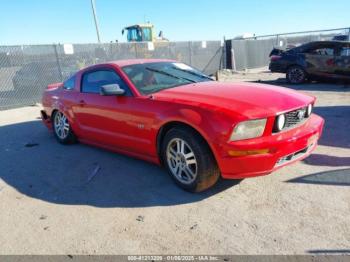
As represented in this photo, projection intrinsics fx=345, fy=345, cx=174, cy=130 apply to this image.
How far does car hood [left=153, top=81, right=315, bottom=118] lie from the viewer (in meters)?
3.44

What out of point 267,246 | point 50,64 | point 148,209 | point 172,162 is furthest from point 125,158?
point 50,64

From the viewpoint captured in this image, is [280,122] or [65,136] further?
[65,136]

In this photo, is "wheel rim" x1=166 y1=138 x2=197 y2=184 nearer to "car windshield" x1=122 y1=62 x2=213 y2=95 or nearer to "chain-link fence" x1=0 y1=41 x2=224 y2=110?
"car windshield" x1=122 y1=62 x2=213 y2=95

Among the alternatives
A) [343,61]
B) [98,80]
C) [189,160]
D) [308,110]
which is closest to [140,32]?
[343,61]

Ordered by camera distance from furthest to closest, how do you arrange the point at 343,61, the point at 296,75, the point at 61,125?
the point at 296,75, the point at 343,61, the point at 61,125

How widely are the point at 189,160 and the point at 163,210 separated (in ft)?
1.97

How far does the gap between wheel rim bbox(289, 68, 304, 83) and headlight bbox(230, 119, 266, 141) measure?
961 cm

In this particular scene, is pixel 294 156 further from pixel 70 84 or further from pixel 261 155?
pixel 70 84

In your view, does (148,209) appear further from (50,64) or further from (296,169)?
(50,64)

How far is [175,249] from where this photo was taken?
287cm

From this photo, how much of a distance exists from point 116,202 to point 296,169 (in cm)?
221

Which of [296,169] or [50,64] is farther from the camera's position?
[50,64]

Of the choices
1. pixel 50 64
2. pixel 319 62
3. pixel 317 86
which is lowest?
pixel 317 86

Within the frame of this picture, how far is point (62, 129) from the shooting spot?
20.3ft
